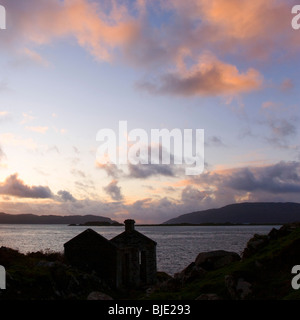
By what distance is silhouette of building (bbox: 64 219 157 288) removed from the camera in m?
31.3

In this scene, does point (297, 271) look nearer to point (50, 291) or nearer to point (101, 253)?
point (50, 291)

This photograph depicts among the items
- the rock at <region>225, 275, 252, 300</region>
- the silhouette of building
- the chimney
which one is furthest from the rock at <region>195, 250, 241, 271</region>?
the chimney

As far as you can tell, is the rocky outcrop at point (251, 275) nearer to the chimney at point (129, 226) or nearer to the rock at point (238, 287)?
the rock at point (238, 287)

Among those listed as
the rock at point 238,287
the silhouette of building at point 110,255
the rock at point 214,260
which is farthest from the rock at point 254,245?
the silhouette of building at point 110,255

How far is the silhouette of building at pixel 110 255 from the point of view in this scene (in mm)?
31269

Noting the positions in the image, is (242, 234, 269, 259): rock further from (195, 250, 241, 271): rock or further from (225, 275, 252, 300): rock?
(225, 275, 252, 300): rock

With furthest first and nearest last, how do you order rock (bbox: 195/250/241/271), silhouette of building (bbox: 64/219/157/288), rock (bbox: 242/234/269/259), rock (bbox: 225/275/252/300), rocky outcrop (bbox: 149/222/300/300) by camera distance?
1. silhouette of building (bbox: 64/219/157/288)
2. rock (bbox: 195/250/241/271)
3. rock (bbox: 242/234/269/259)
4. rock (bbox: 225/275/252/300)
5. rocky outcrop (bbox: 149/222/300/300)

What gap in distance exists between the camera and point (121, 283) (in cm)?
3231

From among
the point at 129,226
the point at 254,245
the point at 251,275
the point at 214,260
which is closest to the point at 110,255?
the point at 129,226

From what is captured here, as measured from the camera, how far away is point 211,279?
2227cm

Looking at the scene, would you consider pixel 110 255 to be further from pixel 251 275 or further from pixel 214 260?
pixel 251 275

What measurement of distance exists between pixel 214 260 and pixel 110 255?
969cm

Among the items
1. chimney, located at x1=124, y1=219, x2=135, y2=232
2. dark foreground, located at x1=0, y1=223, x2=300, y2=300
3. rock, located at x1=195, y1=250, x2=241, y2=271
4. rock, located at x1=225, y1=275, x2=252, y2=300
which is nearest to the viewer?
Result: rock, located at x1=225, y1=275, x2=252, y2=300

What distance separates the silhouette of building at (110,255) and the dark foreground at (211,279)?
142cm
